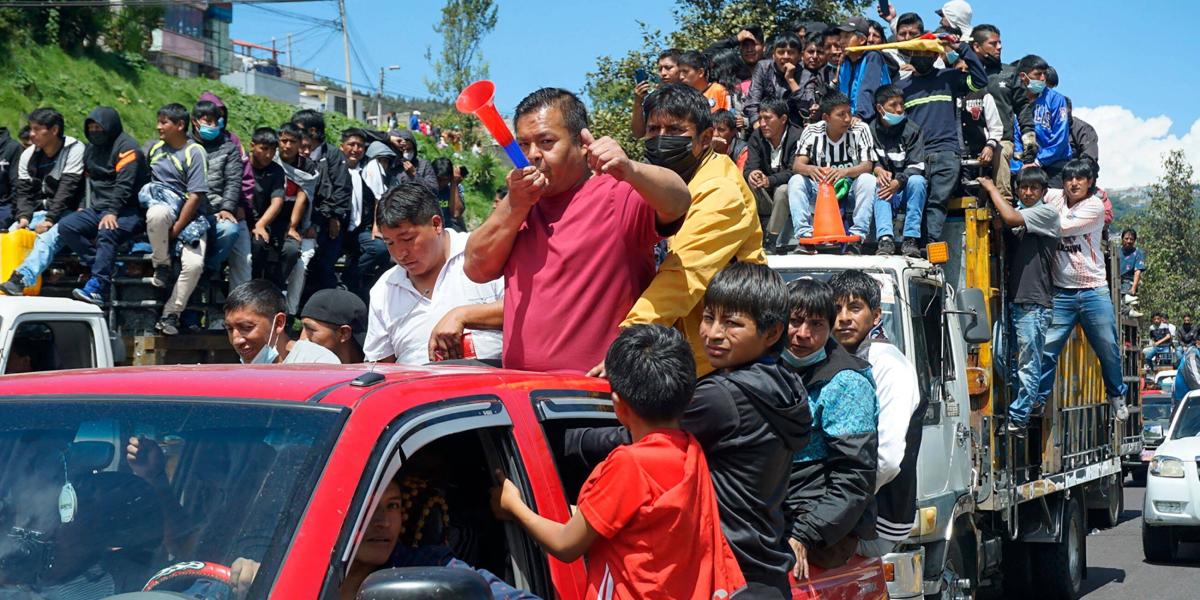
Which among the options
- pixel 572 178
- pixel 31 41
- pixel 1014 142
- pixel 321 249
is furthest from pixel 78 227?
pixel 31 41

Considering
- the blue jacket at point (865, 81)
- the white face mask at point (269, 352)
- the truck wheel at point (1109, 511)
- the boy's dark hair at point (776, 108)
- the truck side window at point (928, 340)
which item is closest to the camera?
the white face mask at point (269, 352)

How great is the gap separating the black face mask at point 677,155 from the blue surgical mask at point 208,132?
671 cm

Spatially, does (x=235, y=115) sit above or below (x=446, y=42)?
below

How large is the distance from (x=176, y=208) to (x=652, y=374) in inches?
291

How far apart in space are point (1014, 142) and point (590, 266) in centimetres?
796

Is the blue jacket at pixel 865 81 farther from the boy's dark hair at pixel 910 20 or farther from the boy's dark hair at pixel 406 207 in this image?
the boy's dark hair at pixel 406 207

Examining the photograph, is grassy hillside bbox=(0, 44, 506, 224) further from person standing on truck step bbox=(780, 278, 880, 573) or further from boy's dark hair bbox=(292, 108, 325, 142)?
person standing on truck step bbox=(780, 278, 880, 573)

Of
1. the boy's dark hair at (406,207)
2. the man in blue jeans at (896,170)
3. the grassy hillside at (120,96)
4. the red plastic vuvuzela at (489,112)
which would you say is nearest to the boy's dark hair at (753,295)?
the red plastic vuvuzela at (489,112)

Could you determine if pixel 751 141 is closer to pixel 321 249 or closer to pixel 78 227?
pixel 321 249

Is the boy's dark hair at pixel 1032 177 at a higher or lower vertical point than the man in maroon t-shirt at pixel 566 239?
higher

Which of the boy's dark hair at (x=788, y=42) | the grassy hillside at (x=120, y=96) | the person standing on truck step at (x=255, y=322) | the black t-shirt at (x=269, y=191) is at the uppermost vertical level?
the grassy hillside at (x=120, y=96)

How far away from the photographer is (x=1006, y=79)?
11.6 meters

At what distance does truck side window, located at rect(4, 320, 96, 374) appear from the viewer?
7664 mm

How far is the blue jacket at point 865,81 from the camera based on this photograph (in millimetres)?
10906
